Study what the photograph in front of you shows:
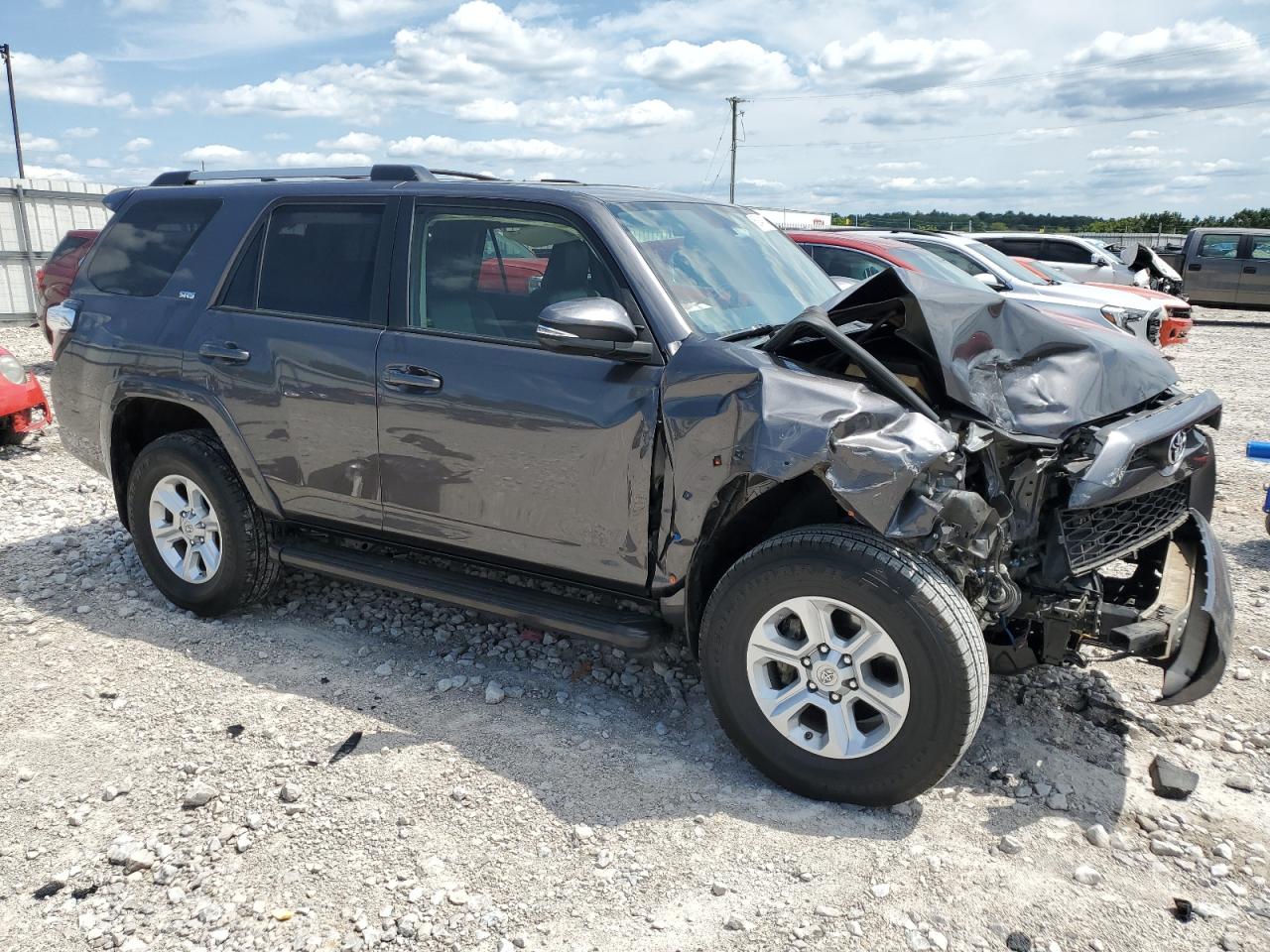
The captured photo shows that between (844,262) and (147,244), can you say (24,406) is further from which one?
(844,262)

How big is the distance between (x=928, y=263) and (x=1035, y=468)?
291 inches

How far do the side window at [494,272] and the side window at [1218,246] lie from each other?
20.4m

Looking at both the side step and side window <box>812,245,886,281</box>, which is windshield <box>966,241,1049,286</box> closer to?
side window <box>812,245,886,281</box>

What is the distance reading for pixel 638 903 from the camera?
2.77 m

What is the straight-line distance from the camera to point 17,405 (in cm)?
766

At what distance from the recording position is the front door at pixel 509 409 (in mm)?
3410

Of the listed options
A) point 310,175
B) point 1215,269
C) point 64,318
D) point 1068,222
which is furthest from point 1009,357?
point 1068,222

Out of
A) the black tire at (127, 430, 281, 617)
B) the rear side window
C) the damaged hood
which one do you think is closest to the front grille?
the damaged hood

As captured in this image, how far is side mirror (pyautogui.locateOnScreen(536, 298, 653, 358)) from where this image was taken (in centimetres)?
319

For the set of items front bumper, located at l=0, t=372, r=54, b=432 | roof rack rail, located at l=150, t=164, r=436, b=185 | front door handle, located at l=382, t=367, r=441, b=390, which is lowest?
front bumper, located at l=0, t=372, r=54, b=432

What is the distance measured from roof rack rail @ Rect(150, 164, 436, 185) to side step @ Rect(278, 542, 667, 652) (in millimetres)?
1620

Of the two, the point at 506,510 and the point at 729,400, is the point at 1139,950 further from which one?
the point at 506,510

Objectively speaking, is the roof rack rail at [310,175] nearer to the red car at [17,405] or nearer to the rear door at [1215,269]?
the red car at [17,405]

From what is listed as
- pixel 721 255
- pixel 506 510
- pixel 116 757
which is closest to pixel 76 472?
pixel 116 757
